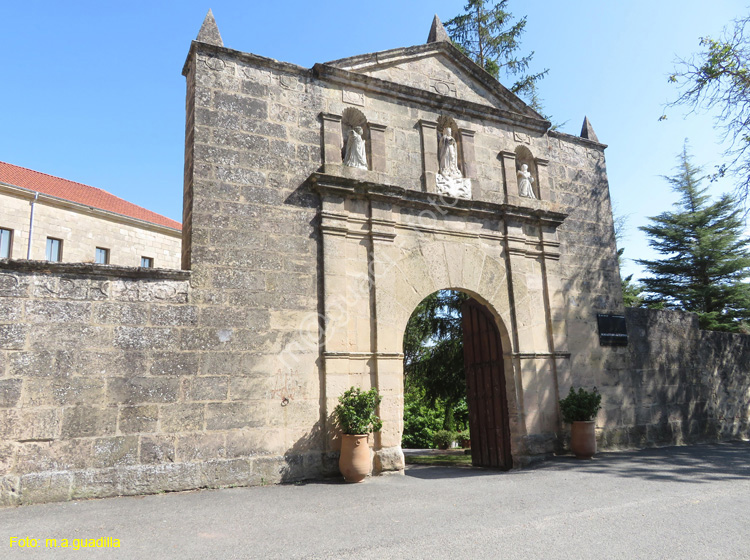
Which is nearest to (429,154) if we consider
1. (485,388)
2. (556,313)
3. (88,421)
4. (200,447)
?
(556,313)

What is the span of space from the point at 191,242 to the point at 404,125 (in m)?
3.64

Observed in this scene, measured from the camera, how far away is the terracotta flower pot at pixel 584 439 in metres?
7.45

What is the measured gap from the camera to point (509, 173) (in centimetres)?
861

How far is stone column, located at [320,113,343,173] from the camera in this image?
23.7 ft

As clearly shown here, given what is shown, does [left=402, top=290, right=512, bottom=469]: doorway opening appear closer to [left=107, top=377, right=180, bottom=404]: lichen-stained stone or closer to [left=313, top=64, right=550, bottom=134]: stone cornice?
[left=313, top=64, right=550, bottom=134]: stone cornice

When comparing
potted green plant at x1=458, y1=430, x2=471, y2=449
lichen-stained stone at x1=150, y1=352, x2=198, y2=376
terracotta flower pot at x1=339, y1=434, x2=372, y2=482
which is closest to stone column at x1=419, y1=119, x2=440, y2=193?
terracotta flower pot at x1=339, y1=434, x2=372, y2=482

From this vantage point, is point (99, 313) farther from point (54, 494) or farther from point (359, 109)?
point (359, 109)

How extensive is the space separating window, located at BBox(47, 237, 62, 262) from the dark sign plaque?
64.4 ft

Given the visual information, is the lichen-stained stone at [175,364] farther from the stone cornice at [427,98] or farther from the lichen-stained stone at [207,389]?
the stone cornice at [427,98]

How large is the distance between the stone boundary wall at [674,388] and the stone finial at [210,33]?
7588 mm

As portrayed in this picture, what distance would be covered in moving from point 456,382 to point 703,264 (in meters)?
13.1

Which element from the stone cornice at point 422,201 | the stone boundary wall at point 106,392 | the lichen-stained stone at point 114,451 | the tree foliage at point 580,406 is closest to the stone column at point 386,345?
the stone cornice at point 422,201

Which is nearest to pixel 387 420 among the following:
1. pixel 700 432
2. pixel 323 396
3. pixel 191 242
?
pixel 323 396

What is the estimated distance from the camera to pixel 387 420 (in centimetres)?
664
